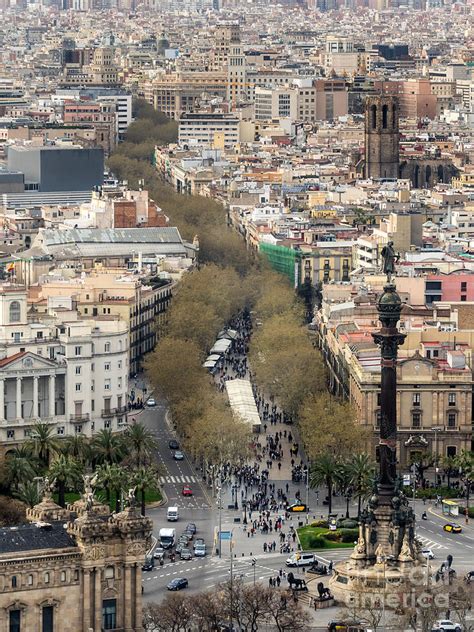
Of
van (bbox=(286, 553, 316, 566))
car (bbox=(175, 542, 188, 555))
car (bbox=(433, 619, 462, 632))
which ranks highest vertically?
car (bbox=(433, 619, 462, 632))

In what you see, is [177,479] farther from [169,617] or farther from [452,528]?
[169,617]

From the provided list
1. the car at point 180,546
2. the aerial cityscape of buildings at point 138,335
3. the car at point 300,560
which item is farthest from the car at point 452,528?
the car at point 180,546

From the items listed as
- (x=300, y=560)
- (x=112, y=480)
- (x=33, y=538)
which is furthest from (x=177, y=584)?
(x=33, y=538)

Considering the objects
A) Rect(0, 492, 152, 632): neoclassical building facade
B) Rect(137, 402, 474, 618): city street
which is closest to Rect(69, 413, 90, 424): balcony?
Rect(137, 402, 474, 618): city street

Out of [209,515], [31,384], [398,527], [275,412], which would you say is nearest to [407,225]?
[275,412]

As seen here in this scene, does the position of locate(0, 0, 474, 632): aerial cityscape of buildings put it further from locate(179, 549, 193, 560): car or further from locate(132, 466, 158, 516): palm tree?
locate(179, 549, 193, 560): car

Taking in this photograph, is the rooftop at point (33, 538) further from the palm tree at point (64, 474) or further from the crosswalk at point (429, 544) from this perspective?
the crosswalk at point (429, 544)
